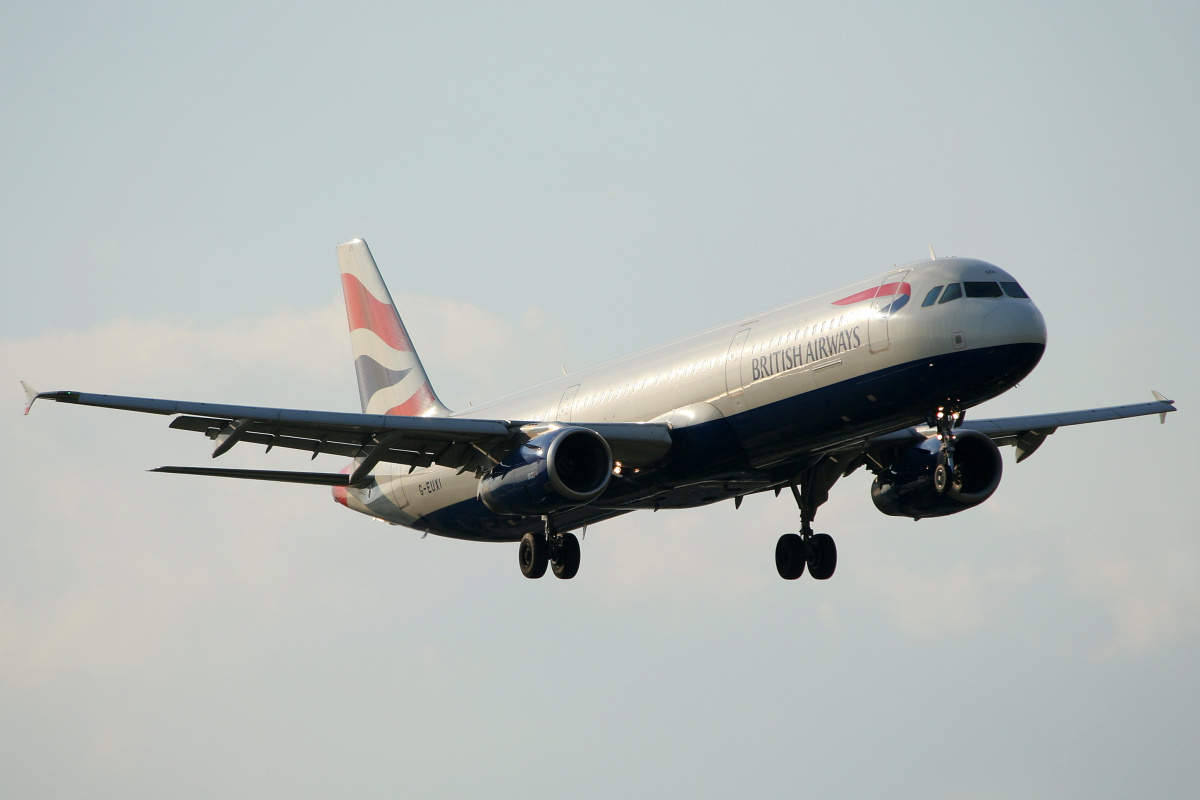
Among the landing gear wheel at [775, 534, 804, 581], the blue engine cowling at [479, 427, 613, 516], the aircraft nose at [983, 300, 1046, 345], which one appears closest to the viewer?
the aircraft nose at [983, 300, 1046, 345]

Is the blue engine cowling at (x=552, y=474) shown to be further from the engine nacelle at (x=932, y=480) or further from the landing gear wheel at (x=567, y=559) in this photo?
the engine nacelle at (x=932, y=480)

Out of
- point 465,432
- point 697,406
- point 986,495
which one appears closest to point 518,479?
point 465,432

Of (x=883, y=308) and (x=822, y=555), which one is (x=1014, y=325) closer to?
(x=883, y=308)

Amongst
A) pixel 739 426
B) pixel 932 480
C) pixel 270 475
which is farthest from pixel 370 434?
pixel 932 480

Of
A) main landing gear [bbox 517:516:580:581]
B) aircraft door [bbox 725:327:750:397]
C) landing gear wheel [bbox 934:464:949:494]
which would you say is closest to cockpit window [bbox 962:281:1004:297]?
landing gear wheel [bbox 934:464:949:494]

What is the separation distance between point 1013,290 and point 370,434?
43.8 ft

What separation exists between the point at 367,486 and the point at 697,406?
38.9 ft

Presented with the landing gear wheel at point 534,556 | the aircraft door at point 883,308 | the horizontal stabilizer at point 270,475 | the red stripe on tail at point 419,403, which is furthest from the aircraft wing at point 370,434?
the red stripe on tail at point 419,403

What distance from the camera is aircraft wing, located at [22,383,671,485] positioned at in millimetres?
27312

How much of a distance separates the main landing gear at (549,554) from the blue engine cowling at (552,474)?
3.74 metres

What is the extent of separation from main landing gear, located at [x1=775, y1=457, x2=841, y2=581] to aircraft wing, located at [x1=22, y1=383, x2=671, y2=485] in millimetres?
5701

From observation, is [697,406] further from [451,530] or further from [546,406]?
[451,530]

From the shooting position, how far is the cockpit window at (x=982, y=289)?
84.7 feet

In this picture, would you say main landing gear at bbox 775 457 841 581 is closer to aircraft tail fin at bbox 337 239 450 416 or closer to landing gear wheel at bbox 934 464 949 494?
landing gear wheel at bbox 934 464 949 494
